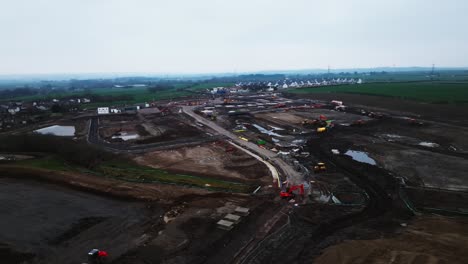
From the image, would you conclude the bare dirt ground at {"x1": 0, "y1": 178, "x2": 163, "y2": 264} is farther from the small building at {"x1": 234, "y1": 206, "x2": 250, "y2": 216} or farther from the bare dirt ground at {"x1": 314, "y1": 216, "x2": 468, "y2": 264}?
the bare dirt ground at {"x1": 314, "y1": 216, "x2": 468, "y2": 264}

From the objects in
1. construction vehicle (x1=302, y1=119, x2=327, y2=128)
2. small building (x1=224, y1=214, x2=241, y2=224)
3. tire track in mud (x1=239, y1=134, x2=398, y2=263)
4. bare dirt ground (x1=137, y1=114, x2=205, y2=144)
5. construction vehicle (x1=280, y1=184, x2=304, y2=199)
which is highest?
construction vehicle (x1=302, y1=119, x2=327, y2=128)

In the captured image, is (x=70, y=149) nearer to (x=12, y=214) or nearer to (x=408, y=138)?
(x=12, y=214)

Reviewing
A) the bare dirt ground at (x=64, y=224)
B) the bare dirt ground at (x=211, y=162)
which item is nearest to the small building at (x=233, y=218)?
the bare dirt ground at (x=64, y=224)

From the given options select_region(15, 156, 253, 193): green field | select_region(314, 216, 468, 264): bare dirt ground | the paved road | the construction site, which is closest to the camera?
select_region(314, 216, 468, 264): bare dirt ground

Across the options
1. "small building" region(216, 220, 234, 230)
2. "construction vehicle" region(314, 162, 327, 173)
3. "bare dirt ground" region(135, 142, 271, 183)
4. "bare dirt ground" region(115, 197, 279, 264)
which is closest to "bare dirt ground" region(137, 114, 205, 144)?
"bare dirt ground" region(135, 142, 271, 183)

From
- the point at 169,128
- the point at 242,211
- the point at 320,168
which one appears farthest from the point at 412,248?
the point at 169,128

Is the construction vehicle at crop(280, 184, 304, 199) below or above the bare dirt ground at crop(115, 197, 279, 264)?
above

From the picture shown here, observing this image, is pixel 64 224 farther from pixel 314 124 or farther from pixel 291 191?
pixel 314 124
